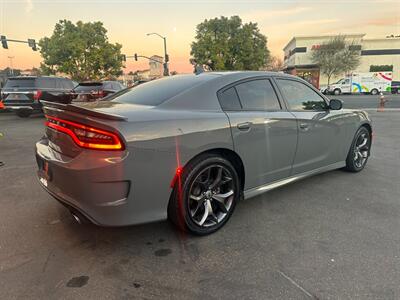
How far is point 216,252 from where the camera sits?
2.61m

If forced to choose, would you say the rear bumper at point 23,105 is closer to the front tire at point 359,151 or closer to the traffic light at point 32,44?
the front tire at point 359,151

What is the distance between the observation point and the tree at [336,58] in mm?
57219

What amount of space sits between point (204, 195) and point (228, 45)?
46500 millimetres

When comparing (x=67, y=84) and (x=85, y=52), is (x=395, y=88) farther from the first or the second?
(x=67, y=84)

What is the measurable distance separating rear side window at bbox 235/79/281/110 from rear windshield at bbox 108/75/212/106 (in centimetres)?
40

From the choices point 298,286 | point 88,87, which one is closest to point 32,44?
point 88,87

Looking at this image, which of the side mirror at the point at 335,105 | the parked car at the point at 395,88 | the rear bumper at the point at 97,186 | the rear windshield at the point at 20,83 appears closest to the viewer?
the rear bumper at the point at 97,186

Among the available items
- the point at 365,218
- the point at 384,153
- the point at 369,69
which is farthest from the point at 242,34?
the point at 365,218

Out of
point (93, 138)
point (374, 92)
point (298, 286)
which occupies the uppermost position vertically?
point (93, 138)

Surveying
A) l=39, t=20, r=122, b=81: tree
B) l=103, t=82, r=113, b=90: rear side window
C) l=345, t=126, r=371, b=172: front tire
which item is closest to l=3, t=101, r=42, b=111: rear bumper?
l=103, t=82, r=113, b=90: rear side window

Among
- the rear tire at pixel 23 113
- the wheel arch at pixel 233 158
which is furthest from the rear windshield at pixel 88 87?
the wheel arch at pixel 233 158

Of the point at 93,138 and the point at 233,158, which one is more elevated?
the point at 93,138

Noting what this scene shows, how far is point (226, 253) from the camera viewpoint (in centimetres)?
260

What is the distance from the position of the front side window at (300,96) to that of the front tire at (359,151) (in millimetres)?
973
